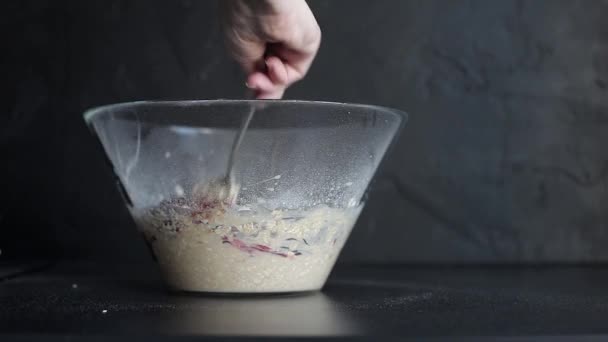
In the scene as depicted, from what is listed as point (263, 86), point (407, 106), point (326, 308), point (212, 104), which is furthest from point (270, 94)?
point (407, 106)

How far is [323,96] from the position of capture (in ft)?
3.83

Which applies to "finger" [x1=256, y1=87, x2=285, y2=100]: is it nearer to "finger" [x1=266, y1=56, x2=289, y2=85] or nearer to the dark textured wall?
"finger" [x1=266, y1=56, x2=289, y2=85]

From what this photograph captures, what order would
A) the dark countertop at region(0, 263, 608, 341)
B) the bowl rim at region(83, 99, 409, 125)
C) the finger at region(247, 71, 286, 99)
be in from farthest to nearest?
the finger at region(247, 71, 286, 99)
the bowl rim at region(83, 99, 409, 125)
the dark countertop at region(0, 263, 608, 341)

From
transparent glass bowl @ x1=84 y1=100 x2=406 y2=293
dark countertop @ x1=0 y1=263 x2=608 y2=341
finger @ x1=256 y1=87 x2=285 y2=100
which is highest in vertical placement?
finger @ x1=256 y1=87 x2=285 y2=100

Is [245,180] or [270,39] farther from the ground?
[270,39]

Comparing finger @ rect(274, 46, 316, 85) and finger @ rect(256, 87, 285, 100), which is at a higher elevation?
finger @ rect(274, 46, 316, 85)

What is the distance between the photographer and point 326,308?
63 cm

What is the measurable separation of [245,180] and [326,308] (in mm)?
149

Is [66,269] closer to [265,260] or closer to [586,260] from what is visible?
[265,260]

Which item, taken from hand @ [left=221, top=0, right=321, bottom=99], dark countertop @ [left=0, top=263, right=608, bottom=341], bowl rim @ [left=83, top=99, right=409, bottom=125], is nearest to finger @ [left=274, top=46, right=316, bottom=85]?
hand @ [left=221, top=0, right=321, bottom=99]

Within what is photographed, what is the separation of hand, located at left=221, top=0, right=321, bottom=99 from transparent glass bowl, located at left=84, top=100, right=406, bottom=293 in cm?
12

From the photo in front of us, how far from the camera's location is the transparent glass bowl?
683 millimetres

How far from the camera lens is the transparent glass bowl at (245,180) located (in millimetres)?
683

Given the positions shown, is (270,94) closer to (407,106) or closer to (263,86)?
(263,86)
